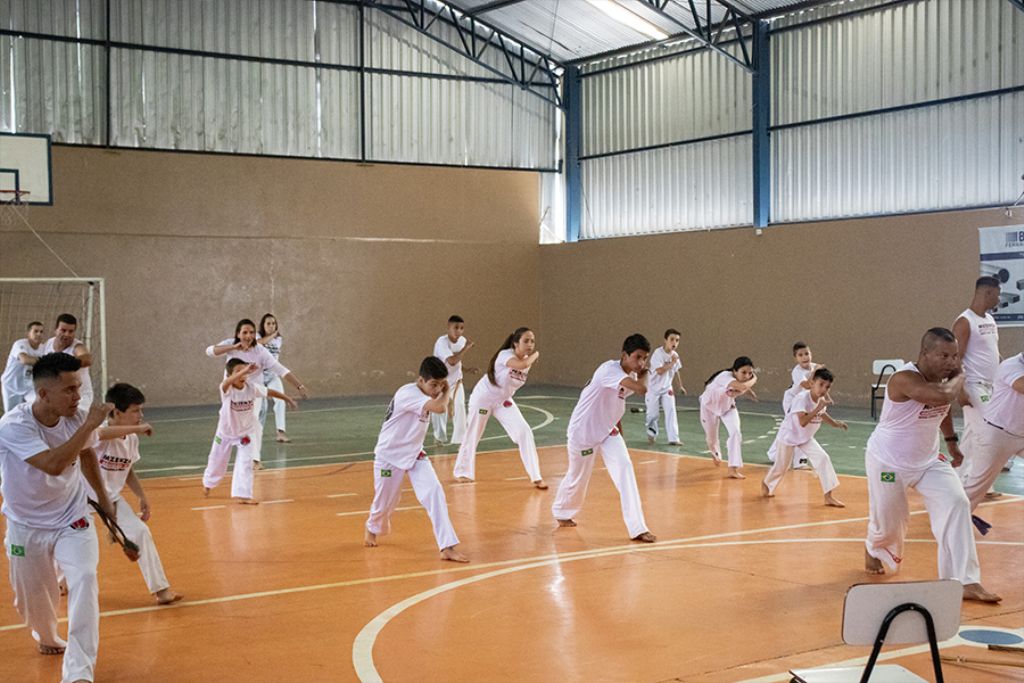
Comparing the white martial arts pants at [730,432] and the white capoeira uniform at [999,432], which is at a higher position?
the white capoeira uniform at [999,432]

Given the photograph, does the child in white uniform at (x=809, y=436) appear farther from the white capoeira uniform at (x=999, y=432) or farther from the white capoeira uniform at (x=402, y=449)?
the white capoeira uniform at (x=402, y=449)

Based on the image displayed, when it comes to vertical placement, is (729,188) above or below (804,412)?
above

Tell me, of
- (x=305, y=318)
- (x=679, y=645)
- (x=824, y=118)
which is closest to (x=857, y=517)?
(x=679, y=645)

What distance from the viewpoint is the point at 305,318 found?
28.7m

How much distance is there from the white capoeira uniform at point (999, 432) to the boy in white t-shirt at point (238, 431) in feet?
25.0

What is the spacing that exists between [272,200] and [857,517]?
758 inches

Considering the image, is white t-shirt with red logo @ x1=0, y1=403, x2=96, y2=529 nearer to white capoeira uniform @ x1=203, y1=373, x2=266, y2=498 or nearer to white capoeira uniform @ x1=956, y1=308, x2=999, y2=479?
white capoeira uniform @ x1=203, y1=373, x2=266, y2=498

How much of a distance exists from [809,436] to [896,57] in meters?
13.7

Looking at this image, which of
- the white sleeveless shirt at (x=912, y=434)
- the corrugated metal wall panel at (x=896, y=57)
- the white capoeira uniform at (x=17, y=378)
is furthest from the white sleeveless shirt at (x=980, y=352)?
the white capoeira uniform at (x=17, y=378)

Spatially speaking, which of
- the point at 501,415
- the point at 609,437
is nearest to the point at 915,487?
the point at 609,437

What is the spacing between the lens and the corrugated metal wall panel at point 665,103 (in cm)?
2742

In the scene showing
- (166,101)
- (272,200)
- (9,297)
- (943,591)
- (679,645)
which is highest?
(166,101)

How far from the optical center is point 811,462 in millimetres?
12859

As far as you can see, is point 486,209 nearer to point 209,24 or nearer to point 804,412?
point 209,24
